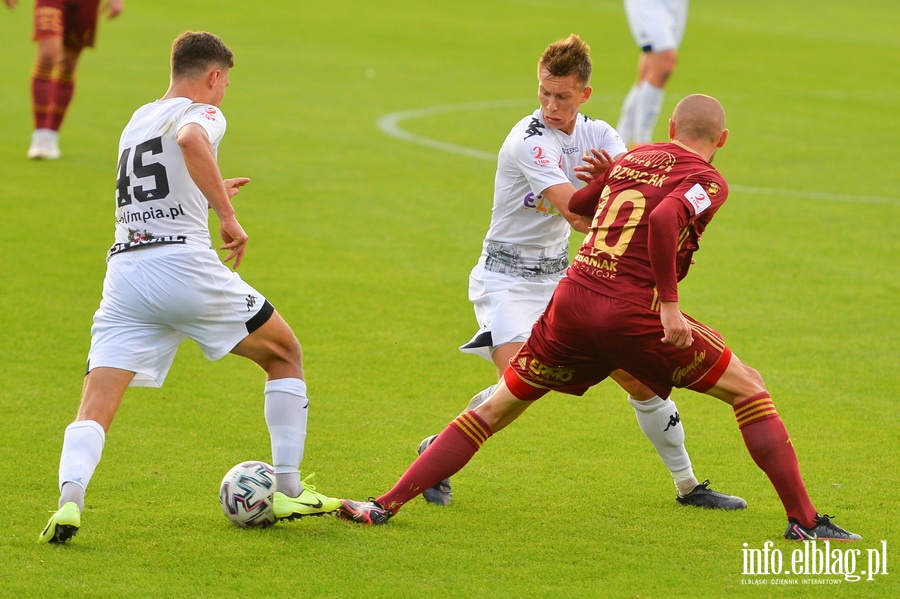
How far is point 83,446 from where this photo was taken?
4984 mm

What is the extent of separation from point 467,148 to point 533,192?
366 inches

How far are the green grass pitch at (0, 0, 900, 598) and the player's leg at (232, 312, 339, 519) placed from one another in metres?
0.15

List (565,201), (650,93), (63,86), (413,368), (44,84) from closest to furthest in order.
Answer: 1. (565,201)
2. (413,368)
3. (44,84)
4. (63,86)
5. (650,93)

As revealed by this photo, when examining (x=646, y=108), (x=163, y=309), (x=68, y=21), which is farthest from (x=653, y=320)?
(x=68, y=21)

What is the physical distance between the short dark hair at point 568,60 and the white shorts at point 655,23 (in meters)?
8.60

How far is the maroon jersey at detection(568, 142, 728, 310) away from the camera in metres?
4.76

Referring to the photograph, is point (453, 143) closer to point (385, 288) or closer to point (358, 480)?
point (385, 288)

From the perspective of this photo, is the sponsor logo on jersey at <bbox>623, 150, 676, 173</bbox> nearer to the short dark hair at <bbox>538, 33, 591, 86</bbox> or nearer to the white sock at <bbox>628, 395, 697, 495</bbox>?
the short dark hair at <bbox>538, 33, 591, 86</bbox>

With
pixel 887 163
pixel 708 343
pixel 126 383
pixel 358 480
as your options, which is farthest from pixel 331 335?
pixel 887 163

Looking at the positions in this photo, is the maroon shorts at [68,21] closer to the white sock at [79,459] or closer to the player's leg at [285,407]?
the player's leg at [285,407]

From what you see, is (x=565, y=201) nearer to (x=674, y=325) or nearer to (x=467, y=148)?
(x=674, y=325)

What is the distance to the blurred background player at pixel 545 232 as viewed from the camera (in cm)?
565

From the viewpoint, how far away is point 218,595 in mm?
4504

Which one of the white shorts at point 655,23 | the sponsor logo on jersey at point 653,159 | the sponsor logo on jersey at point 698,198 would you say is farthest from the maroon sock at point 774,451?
the white shorts at point 655,23
